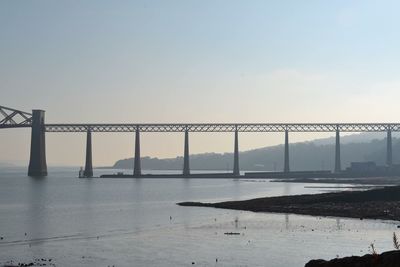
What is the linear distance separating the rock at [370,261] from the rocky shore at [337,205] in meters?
38.4

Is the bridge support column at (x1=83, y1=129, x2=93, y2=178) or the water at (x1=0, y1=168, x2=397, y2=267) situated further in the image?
the bridge support column at (x1=83, y1=129, x2=93, y2=178)

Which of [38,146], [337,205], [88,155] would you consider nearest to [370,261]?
[337,205]

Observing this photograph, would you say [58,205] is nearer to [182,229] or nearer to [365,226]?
[182,229]

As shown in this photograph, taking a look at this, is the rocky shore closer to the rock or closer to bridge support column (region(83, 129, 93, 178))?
the rock

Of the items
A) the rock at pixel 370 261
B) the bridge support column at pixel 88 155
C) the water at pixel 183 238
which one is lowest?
the water at pixel 183 238

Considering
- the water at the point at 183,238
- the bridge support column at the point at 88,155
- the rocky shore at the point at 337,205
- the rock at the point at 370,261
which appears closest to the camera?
the rock at the point at 370,261

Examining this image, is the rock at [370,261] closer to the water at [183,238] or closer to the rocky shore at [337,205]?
the water at [183,238]

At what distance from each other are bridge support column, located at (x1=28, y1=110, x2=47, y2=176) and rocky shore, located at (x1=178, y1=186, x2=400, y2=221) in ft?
321

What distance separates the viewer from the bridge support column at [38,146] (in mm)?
166250

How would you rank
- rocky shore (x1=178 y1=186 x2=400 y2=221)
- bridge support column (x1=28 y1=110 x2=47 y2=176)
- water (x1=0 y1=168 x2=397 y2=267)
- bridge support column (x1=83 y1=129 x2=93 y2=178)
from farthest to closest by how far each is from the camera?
bridge support column (x1=83 y1=129 x2=93 y2=178) → bridge support column (x1=28 y1=110 x2=47 y2=176) → rocky shore (x1=178 y1=186 x2=400 y2=221) → water (x1=0 y1=168 x2=397 y2=267)

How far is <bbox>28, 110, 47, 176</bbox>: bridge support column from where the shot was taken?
545 ft

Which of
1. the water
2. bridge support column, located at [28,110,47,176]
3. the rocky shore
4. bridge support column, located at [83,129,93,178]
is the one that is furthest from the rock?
bridge support column, located at [83,129,93,178]

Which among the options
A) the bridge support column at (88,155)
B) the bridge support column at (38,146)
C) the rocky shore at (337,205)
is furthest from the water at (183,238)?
the bridge support column at (88,155)

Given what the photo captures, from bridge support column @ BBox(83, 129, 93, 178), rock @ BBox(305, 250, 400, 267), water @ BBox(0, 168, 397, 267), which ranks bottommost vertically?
water @ BBox(0, 168, 397, 267)
